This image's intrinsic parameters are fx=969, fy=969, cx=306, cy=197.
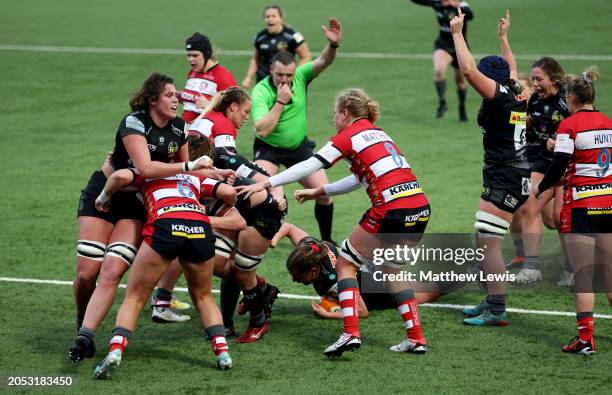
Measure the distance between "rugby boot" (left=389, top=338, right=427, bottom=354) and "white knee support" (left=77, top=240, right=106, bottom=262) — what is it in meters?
2.38

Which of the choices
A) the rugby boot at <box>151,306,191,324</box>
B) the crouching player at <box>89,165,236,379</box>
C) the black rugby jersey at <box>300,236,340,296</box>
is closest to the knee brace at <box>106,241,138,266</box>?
the crouching player at <box>89,165,236,379</box>

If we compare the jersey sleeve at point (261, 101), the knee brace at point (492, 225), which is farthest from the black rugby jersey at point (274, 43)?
the knee brace at point (492, 225)

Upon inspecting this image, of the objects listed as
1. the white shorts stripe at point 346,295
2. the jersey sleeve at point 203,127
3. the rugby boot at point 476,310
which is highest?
the jersey sleeve at point 203,127

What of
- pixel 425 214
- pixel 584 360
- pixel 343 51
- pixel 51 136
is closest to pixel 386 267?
pixel 425 214

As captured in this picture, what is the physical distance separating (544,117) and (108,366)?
4766mm

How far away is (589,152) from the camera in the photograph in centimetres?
734

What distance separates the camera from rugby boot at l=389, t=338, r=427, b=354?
735 cm

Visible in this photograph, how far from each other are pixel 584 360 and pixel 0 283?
5.49 m

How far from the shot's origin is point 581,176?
24.3 ft

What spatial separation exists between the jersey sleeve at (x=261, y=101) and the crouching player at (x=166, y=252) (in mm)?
3443

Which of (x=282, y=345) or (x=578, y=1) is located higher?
(x=578, y=1)

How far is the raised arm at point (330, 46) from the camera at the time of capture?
10469 millimetres

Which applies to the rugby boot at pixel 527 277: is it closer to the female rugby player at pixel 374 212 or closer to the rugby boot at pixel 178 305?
the female rugby player at pixel 374 212

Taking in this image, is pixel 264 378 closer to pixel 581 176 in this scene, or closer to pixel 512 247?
pixel 581 176
